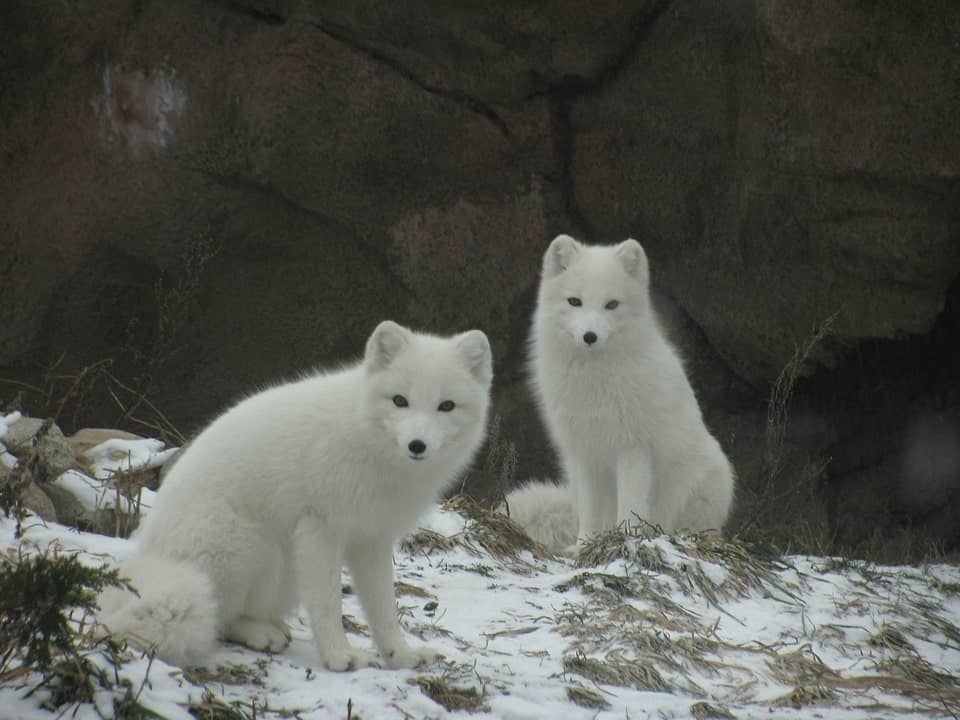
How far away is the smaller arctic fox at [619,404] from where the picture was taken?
571 centimetres

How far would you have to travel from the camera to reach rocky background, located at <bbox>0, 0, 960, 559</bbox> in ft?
22.6

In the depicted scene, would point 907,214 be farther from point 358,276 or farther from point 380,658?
point 380,658

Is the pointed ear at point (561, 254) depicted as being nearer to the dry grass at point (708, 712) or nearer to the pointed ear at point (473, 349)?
the pointed ear at point (473, 349)

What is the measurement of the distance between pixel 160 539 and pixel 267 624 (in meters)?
0.43

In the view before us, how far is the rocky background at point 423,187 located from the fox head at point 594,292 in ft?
4.99

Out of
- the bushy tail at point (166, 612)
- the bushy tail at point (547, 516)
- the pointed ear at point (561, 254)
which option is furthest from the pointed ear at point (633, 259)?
Result: the bushy tail at point (166, 612)

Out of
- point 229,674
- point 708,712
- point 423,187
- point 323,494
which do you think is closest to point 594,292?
point 423,187

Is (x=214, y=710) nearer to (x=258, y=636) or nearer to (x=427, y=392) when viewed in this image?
(x=258, y=636)

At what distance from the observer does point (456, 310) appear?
7.55 meters

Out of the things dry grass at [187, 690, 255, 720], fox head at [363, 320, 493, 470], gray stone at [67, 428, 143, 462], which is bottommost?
dry grass at [187, 690, 255, 720]

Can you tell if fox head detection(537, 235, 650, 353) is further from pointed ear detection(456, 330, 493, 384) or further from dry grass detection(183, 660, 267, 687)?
dry grass detection(183, 660, 267, 687)

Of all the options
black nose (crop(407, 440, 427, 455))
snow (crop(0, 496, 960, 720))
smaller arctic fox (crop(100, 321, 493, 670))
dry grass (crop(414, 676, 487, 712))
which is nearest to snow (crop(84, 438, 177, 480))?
snow (crop(0, 496, 960, 720))

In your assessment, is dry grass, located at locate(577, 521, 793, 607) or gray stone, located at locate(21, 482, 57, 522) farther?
dry grass, located at locate(577, 521, 793, 607)

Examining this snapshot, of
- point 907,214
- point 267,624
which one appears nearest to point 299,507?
point 267,624
